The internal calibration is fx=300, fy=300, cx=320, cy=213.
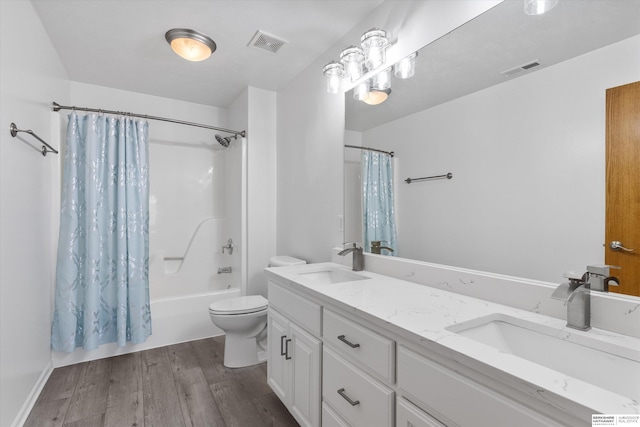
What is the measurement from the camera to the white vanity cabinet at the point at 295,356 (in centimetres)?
142

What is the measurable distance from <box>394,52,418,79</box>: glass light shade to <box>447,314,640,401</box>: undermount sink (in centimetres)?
128

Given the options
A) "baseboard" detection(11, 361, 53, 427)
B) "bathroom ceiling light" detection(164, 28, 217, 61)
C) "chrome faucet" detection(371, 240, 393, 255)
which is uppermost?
"bathroom ceiling light" detection(164, 28, 217, 61)

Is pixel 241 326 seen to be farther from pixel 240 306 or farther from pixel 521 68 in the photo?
pixel 521 68

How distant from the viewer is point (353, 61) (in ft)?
6.23

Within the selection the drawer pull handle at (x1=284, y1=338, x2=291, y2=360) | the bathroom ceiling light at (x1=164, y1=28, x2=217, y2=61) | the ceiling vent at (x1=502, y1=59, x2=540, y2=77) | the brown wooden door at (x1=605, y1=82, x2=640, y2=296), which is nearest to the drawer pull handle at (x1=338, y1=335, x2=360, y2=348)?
the drawer pull handle at (x1=284, y1=338, x2=291, y2=360)

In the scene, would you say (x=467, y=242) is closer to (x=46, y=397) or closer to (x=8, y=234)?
(x=8, y=234)

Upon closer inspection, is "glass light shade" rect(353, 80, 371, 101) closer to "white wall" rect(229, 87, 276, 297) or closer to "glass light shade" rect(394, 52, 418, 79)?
"glass light shade" rect(394, 52, 418, 79)

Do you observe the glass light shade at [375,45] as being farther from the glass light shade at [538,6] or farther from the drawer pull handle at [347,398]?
the drawer pull handle at [347,398]

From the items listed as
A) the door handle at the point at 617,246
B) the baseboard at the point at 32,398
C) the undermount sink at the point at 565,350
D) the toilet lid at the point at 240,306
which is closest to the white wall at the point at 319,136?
the toilet lid at the point at 240,306

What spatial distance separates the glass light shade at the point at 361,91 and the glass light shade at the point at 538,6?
2.94 feet

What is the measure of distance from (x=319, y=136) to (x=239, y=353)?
1840mm

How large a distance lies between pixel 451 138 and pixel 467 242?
0.49 meters

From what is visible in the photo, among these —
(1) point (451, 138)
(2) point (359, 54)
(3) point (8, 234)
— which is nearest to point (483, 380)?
(1) point (451, 138)

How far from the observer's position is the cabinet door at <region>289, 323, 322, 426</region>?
140 cm
